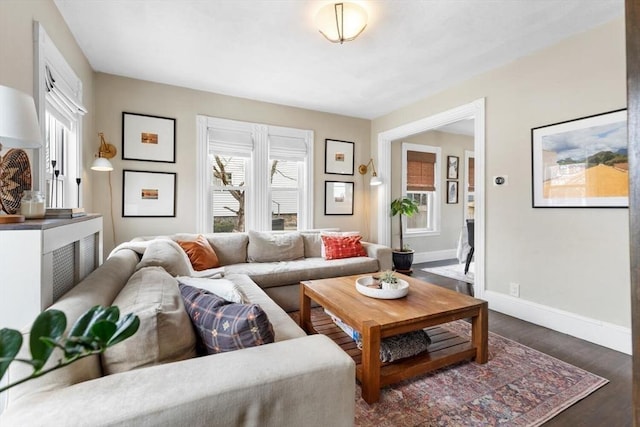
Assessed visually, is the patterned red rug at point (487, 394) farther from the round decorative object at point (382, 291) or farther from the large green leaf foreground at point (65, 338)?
the large green leaf foreground at point (65, 338)

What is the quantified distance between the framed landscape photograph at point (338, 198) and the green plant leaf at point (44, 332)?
420cm

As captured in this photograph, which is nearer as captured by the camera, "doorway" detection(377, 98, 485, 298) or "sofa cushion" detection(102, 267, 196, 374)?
"sofa cushion" detection(102, 267, 196, 374)

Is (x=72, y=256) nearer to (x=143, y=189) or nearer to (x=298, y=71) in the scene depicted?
(x=143, y=189)

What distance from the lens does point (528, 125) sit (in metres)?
2.83

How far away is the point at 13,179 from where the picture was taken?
151 centimetres

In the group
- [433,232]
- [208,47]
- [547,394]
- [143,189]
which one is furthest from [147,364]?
[433,232]

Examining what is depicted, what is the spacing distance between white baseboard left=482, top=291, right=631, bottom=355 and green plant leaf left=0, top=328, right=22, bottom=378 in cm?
336

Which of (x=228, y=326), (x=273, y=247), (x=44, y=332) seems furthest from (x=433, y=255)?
(x=44, y=332)

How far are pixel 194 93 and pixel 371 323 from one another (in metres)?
3.51

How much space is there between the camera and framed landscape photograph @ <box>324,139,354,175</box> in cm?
460

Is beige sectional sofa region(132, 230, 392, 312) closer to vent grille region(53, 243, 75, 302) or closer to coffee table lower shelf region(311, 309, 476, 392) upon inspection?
coffee table lower shelf region(311, 309, 476, 392)

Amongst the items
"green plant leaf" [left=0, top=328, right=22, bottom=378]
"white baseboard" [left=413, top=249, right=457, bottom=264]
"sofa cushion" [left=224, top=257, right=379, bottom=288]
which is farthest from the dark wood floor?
"white baseboard" [left=413, top=249, right=457, bottom=264]

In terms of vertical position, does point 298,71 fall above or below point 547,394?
above

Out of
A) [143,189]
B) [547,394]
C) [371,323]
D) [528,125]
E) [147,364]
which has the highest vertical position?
[528,125]
